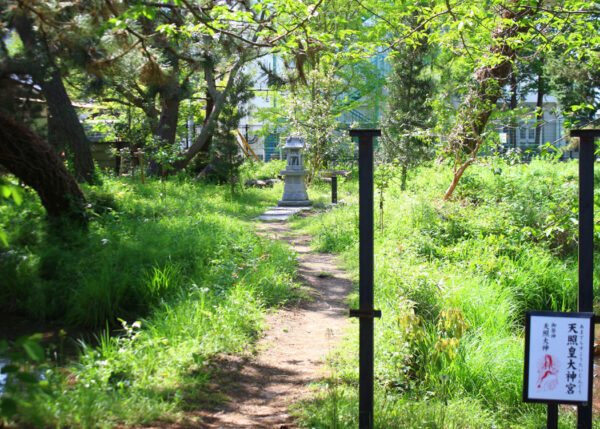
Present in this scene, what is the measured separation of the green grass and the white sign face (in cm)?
203

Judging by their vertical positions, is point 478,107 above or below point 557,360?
above

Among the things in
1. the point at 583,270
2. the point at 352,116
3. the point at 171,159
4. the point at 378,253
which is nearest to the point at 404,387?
the point at 583,270

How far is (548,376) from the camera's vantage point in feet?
8.64

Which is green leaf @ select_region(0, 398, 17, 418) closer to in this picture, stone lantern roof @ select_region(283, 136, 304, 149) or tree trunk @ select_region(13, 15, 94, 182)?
tree trunk @ select_region(13, 15, 94, 182)

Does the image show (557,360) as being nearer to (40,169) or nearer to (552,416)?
(552,416)

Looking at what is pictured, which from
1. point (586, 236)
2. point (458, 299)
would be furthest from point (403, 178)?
point (586, 236)

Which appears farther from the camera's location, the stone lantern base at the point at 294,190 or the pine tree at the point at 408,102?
the pine tree at the point at 408,102

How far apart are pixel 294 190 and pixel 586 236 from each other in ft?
39.0

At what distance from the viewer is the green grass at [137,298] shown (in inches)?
129

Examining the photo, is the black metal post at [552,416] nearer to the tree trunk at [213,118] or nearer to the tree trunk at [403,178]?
the tree trunk at [403,178]

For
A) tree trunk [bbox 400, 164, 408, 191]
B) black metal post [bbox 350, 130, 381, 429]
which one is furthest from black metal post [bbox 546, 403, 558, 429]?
tree trunk [bbox 400, 164, 408, 191]

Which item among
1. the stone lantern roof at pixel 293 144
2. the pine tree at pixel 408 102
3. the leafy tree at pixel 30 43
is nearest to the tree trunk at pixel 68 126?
the leafy tree at pixel 30 43

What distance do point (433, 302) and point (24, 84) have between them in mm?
5558

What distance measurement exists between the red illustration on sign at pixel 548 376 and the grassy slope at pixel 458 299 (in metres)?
0.77
